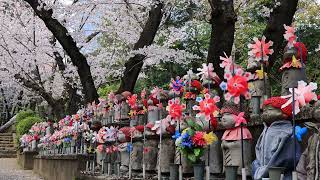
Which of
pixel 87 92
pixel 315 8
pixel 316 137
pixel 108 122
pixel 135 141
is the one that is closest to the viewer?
pixel 316 137

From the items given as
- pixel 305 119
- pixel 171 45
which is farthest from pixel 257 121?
pixel 171 45

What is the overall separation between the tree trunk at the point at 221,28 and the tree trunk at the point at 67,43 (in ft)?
14.8

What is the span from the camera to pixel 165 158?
5.18 m

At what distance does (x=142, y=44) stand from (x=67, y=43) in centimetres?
184

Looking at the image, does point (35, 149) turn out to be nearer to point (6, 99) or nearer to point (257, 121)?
point (6, 99)

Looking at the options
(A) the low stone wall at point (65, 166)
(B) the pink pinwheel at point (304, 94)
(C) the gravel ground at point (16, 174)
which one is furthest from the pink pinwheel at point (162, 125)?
(C) the gravel ground at point (16, 174)

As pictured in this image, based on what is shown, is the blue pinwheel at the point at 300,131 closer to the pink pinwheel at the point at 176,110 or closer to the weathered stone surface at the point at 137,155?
the pink pinwheel at the point at 176,110

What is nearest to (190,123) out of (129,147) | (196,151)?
(196,151)

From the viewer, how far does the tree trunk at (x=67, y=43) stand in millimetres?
10047

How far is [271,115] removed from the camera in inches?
129

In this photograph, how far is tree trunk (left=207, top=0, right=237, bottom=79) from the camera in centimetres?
655

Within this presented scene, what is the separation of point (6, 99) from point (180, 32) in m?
21.6

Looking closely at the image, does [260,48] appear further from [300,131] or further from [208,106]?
[300,131]

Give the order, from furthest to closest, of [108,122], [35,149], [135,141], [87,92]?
1. [35,149]
2. [87,92]
3. [108,122]
4. [135,141]
